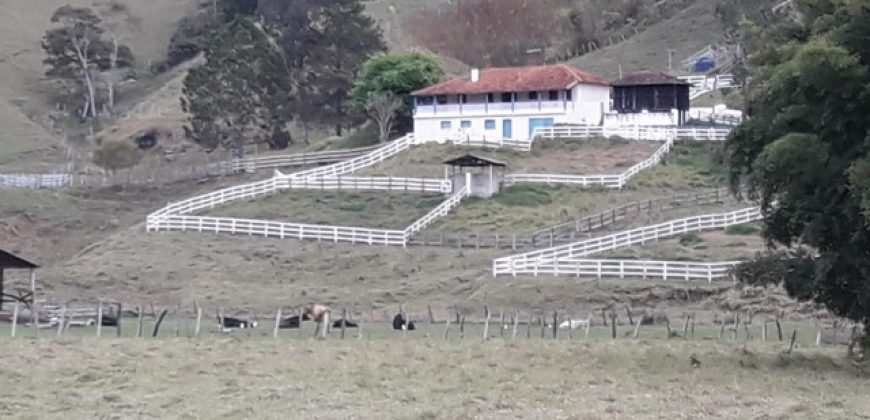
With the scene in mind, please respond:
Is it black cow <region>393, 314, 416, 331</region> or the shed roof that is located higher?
the shed roof

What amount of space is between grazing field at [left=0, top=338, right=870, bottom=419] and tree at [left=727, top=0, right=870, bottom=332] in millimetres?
1907

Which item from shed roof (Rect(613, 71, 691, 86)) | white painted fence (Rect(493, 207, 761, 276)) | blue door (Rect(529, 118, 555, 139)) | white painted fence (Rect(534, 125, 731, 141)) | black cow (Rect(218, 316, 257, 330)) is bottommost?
black cow (Rect(218, 316, 257, 330))

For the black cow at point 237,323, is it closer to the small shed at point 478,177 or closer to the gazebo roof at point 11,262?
the gazebo roof at point 11,262

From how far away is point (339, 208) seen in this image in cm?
7038

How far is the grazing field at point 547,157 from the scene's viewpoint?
2997 inches

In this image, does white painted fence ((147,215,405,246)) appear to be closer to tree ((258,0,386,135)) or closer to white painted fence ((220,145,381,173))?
white painted fence ((220,145,381,173))

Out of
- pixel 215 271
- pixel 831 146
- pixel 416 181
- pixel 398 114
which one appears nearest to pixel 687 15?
pixel 398 114

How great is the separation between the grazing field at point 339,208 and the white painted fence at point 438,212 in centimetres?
68

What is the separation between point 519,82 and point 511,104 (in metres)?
1.22

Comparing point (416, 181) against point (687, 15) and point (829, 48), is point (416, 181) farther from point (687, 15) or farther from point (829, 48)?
point (687, 15)

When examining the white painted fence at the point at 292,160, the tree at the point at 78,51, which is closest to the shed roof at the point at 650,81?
the white painted fence at the point at 292,160

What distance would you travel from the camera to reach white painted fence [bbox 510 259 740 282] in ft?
179

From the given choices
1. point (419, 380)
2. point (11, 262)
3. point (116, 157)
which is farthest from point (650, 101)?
point (419, 380)

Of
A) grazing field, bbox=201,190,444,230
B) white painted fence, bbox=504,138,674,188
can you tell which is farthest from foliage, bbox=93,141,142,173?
white painted fence, bbox=504,138,674,188
